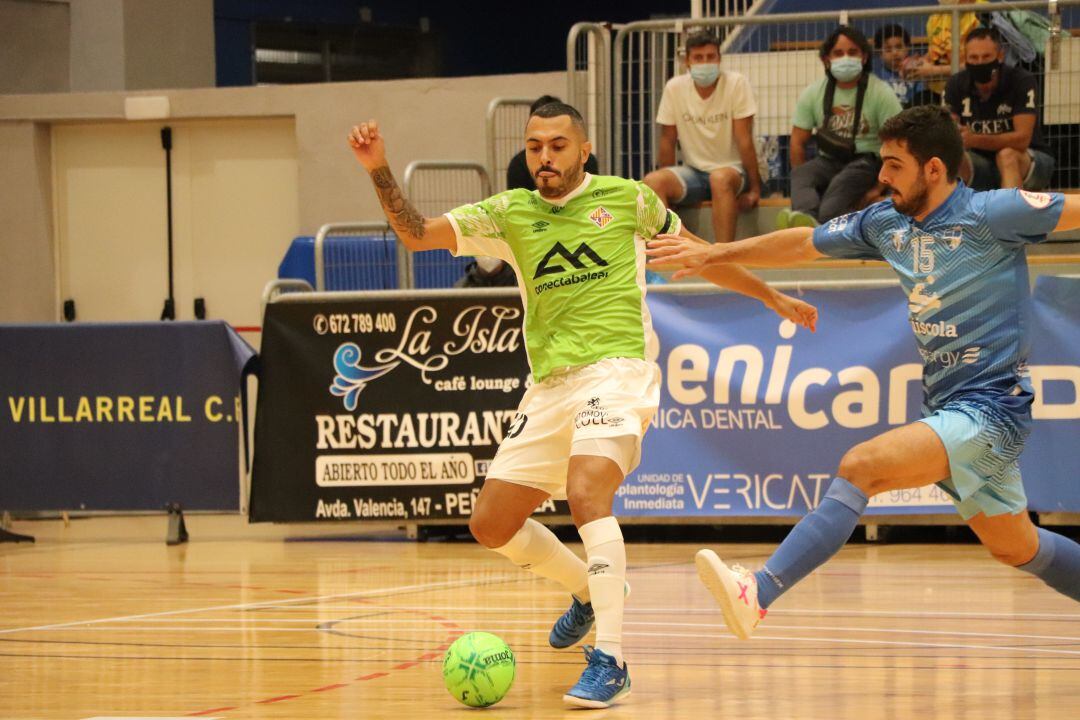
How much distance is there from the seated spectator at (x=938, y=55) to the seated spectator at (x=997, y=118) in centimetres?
94

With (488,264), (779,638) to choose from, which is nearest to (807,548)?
(779,638)

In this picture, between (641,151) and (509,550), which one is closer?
(509,550)

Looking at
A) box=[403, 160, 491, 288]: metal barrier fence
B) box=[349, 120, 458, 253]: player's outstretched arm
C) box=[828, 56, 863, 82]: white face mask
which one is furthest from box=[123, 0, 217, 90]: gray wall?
box=[349, 120, 458, 253]: player's outstretched arm

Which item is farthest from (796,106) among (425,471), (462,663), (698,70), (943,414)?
(462,663)

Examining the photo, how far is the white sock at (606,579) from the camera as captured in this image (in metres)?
5.22

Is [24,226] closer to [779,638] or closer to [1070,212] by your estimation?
[779,638]

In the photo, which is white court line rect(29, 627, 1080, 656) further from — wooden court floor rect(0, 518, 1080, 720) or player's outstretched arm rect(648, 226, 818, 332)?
player's outstretched arm rect(648, 226, 818, 332)

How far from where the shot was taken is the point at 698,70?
11.9 meters

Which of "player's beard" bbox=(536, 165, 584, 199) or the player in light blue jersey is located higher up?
"player's beard" bbox=(536, 165, 584, 199)

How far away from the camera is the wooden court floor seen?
17.3 feet

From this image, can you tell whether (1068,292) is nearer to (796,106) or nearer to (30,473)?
(796,106)

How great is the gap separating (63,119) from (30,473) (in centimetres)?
641

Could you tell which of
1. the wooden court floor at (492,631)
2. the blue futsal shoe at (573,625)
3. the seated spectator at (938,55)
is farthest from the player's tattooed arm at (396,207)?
the seated spectator at (938,55)

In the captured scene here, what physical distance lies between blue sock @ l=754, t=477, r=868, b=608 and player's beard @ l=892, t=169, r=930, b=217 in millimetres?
1096
